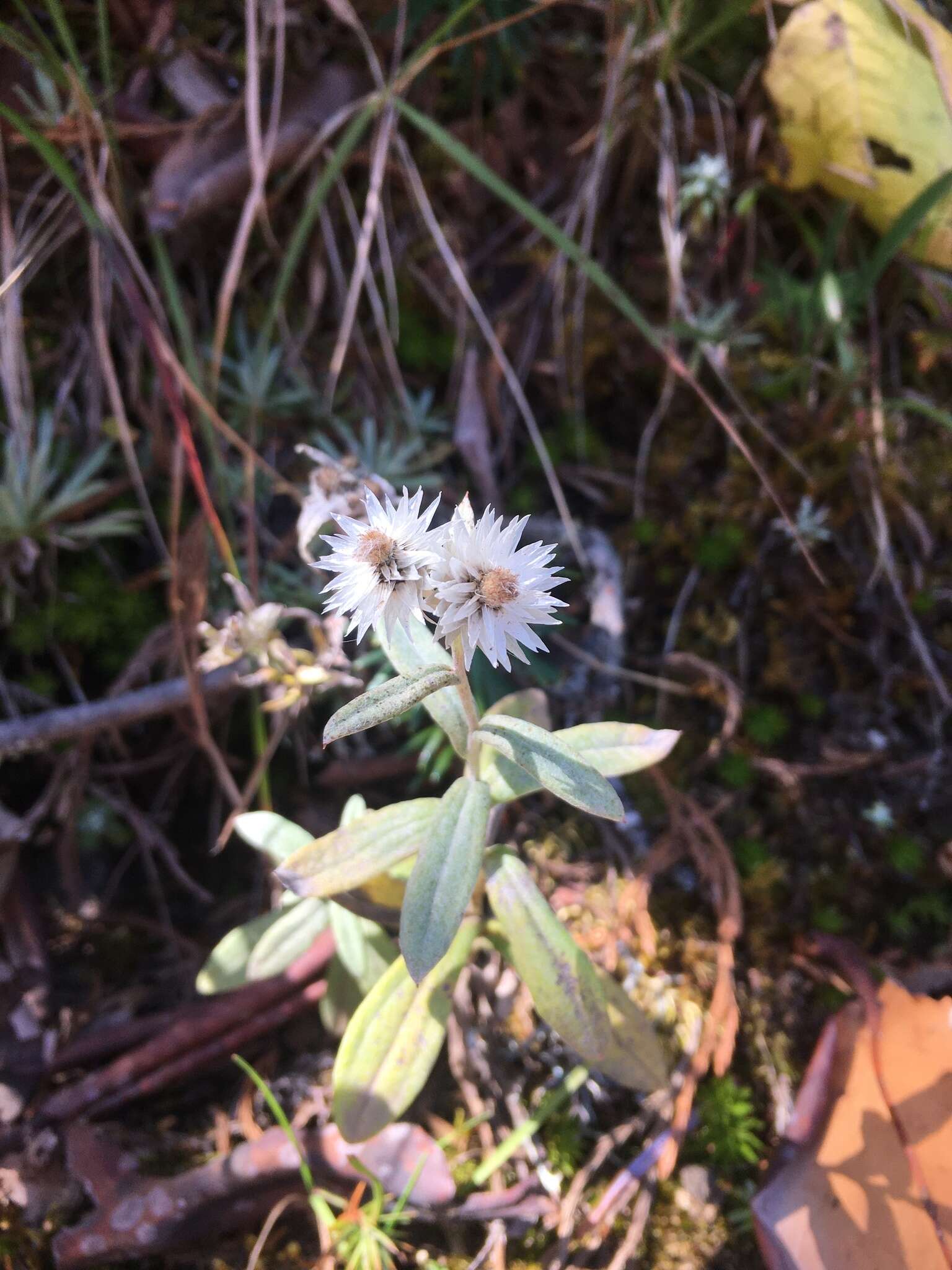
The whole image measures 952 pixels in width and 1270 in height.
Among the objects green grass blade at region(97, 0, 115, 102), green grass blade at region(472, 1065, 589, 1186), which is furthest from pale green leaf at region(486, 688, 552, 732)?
green grass blade at region(97, 0, 115, 102)

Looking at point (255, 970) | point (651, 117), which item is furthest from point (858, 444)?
point (255, 970)

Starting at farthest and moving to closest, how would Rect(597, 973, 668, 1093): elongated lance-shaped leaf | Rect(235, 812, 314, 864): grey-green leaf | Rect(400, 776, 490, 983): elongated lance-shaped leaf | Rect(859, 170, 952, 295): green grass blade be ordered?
Rect(859, 170, 952, 295): green grass blade, Rect(235, 812, 314, 864): grey-green leaf, Rect(597, 973, 668, 1093): elongated lance-shaped leaf, Rect(400, 776, 490, 983): elongated lance-shaped leaf

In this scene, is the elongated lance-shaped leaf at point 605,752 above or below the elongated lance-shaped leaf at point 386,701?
below

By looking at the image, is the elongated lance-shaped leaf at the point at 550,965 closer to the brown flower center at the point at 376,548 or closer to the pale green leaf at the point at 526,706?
the pale green leaf at the point at 526,706

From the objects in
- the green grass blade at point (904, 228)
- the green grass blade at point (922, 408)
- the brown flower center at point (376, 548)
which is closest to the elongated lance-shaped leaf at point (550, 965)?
the brown flower center at point (376, 548)

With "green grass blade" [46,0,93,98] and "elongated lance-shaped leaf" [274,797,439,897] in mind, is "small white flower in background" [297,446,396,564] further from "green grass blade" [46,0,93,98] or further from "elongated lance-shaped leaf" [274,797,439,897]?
"green grass blade" [46,0,93,98]

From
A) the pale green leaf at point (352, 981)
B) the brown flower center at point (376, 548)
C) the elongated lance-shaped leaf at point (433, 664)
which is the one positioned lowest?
the pale green leaf at point (352, 981)

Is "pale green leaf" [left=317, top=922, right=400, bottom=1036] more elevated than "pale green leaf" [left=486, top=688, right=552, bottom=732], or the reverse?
"pale green leaf" [left=486, top=688, right=552, bottom=732]
